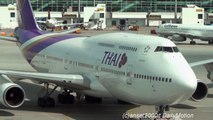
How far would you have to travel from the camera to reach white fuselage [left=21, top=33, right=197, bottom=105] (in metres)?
17.5

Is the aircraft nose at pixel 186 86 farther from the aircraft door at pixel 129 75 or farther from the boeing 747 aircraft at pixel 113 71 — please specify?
the aircraft door at pixel 129 75

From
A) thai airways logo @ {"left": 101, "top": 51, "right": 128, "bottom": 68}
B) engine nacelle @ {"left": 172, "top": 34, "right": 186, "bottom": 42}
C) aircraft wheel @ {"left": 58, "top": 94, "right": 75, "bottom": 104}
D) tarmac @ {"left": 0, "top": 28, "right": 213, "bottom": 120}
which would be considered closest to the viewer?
thai airways logo @ {"left": 101, "top": 51, "right": 128, "bottom": 68}

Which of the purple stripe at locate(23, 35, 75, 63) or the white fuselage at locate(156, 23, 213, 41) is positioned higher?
the purple stripe at locate(23, 35, 75, 63)

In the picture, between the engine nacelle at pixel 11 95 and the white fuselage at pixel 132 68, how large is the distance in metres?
3.45

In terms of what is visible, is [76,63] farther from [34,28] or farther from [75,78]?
[34,28]

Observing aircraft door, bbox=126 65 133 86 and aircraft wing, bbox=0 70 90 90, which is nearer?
aircraft door, bbox=126 65 133 86

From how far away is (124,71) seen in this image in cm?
1964

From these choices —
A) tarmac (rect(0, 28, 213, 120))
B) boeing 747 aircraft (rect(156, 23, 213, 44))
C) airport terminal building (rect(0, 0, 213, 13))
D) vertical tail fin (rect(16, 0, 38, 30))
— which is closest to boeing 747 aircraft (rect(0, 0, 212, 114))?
tarmac (rect(0, 28, 213, 120))

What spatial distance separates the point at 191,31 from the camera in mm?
80562

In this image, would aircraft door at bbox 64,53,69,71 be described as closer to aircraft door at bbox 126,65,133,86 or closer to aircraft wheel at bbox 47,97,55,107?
aircraft wheel at bbox 47,97,55,107

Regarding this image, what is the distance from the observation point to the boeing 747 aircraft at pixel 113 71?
17688 millimetres

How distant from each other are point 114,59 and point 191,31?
203 feet

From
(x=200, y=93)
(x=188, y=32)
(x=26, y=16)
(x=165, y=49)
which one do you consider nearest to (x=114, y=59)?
(x=165, y=49)

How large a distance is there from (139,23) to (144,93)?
154218mm
